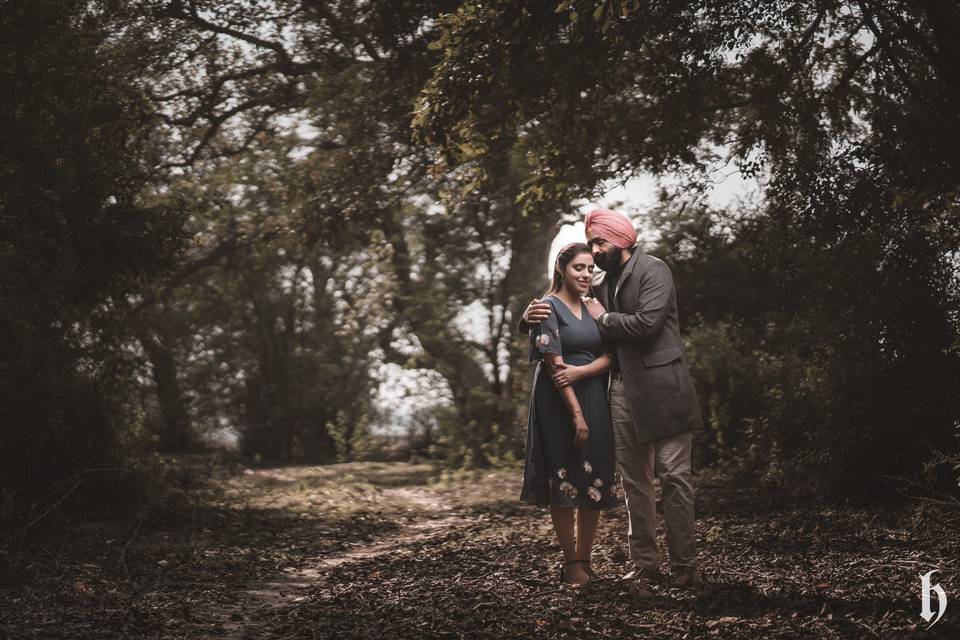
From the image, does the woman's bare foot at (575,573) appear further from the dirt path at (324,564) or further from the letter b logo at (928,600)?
the letter b logo at (928,600)

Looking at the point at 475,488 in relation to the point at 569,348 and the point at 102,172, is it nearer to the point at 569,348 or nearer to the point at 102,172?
the point at 102,172

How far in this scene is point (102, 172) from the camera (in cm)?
930

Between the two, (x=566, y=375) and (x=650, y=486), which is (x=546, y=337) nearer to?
(x=566, y=375)

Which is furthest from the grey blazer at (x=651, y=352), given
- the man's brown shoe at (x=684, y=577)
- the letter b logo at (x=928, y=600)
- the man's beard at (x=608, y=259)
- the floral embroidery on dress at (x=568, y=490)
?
the letter b logo at (x=928, y=600)

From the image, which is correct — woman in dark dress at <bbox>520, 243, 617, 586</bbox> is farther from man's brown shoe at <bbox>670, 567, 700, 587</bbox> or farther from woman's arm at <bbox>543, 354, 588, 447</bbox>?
man's brown shoe at <bbox>670, 567, 700, 587</bbox>

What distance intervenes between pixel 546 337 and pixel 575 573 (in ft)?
4.78

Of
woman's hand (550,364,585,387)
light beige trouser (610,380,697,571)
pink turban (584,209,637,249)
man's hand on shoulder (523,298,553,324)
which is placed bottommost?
light beige trouser (610,380,697,571)

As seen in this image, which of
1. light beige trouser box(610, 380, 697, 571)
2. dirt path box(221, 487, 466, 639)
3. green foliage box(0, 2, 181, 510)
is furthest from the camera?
green foliage box(0, 2, 181, 510)

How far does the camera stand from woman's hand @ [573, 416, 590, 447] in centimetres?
570

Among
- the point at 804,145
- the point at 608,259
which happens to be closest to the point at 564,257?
the point at 608,259

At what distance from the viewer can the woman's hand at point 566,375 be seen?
18.9 ft

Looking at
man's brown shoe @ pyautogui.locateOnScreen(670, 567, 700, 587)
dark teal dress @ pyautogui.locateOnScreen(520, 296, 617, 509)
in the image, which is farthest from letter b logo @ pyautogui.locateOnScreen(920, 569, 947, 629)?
dark teal dress @ pyautogui.locateOnScreen(520, 296, 617, 509)

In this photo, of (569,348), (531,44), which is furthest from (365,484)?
(569,348)

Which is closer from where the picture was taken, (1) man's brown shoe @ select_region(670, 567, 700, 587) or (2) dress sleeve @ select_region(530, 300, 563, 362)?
(1) man's brown shoe @ select_region(670, 567, 700, 587)
